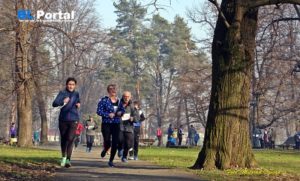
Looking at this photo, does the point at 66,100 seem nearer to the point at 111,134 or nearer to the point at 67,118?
the point at 67,118

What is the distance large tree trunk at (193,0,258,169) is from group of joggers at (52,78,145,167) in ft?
6.86

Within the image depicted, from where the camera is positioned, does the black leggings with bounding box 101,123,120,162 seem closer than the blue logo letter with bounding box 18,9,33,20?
Yes

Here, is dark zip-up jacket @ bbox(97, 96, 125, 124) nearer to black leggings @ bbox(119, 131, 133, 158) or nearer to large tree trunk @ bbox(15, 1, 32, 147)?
black leggings @ bbox(119, 131, 133, 158)

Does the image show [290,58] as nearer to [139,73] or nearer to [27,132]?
[27,132]

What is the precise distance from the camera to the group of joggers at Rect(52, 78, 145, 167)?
12.9m

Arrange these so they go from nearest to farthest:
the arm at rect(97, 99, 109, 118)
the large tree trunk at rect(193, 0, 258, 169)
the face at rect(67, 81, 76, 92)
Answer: the face at rect(67, 81, 76, 92), the large tree trunk at rect(193, 0, 258, 169), the arm at rect(97, 99, 109, 118)

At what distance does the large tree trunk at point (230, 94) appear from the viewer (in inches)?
524

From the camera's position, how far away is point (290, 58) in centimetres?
4844

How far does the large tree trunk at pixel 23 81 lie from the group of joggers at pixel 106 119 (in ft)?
46.5

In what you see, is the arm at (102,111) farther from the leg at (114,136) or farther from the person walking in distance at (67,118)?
the person walking in distance at (67,118)

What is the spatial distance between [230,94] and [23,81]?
59.5 feet

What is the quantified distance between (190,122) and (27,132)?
173 ft

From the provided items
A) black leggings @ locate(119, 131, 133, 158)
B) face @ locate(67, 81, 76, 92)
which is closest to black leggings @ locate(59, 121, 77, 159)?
face @ locate(67, 81, 76, 92)

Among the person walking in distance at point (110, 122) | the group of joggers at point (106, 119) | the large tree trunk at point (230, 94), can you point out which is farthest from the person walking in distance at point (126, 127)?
the large tree trunk at point (230, 94)
